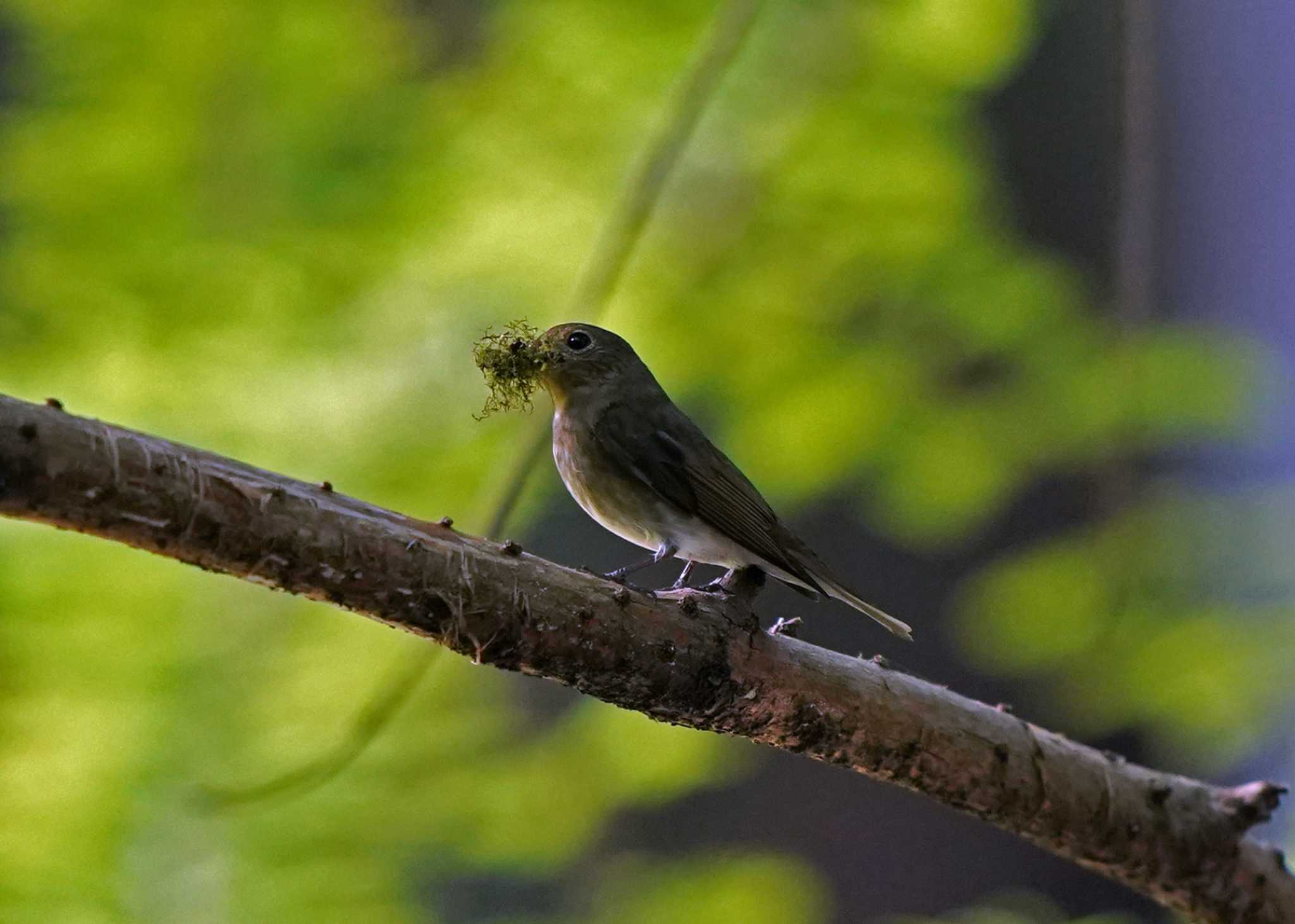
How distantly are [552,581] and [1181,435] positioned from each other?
1778 mm

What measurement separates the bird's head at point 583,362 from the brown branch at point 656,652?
0.58 metres

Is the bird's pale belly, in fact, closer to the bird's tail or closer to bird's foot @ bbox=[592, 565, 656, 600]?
the bird's tail

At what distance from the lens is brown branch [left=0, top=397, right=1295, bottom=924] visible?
47.3 inches

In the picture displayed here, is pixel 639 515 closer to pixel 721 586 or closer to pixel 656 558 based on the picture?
pixel 656 558

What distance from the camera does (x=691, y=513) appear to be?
2008 millimetres

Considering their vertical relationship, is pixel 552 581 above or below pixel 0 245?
below

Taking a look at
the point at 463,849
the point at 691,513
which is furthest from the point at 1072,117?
the point at 463,849

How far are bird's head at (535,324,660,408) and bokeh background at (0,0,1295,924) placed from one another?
210 mm

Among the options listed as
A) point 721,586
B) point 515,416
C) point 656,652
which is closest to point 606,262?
point 515,416

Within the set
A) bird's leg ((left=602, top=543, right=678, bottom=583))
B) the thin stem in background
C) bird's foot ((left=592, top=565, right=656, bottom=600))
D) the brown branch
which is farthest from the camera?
the thin stem in background

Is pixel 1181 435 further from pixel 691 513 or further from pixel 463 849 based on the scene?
pixel 463 849

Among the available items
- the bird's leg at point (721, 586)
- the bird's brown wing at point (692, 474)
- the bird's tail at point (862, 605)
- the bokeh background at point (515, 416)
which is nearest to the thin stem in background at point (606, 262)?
the bokeh background at point (515, 416)

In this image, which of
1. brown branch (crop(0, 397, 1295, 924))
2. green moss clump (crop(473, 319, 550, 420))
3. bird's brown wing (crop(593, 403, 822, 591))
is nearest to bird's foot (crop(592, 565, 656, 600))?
brown branch (crop(0, 397, 1295, 924))

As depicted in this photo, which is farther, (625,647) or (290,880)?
(290,880)
